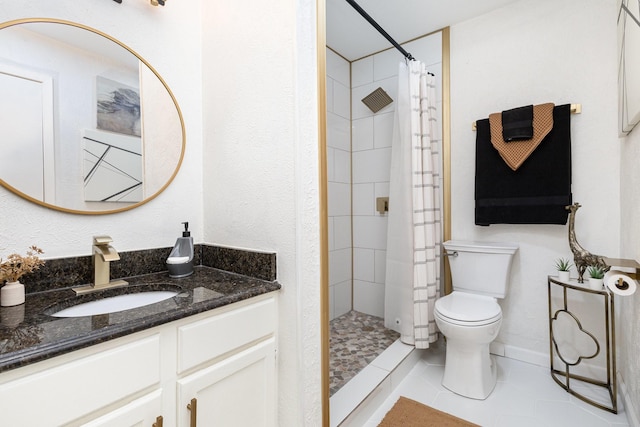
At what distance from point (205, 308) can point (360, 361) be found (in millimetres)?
1306

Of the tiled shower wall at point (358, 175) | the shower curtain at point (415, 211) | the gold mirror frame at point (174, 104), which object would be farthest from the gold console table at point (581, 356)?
the gold mirror frame at point (174, 104)

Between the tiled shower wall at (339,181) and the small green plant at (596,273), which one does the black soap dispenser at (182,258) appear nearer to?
the tiled shower wall at (339,181)

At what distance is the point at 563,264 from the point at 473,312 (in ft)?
2.17

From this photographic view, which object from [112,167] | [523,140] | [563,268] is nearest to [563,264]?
[563,268]

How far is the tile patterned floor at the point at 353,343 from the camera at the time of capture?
1738 mm

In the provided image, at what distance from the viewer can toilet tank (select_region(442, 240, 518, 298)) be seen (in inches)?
73.2

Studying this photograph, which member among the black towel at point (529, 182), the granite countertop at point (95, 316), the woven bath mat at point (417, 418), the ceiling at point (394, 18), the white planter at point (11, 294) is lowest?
the woven bath mat at point (417, 418)

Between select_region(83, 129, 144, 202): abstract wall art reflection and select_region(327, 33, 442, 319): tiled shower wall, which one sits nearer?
select_region(83, 129, 144, 202): abstract wall art reflection

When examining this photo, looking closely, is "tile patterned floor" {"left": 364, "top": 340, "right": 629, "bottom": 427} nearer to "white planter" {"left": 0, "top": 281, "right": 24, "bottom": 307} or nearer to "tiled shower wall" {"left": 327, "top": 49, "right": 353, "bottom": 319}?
"tiled shower wall" {"left": 327, "top": 49, "right": 353, "bottom": 319}

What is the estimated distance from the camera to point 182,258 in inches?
48.6

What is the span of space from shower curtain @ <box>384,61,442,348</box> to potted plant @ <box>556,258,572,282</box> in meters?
0.69

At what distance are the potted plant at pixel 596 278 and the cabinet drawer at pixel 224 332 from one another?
5.65ft

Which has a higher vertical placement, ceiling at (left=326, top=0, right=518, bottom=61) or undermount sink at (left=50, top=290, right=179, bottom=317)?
ceiling at (left=326, top=0, right=518, bottom=61)

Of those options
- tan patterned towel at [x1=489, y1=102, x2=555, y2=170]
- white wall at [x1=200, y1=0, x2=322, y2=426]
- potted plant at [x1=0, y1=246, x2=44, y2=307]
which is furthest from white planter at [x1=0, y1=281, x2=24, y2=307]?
tan patterned towel at [x1=489, y1=102, x2=555, y2=170]
